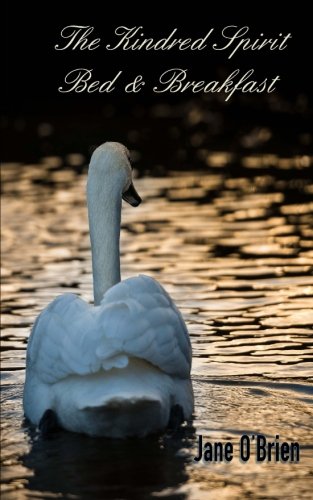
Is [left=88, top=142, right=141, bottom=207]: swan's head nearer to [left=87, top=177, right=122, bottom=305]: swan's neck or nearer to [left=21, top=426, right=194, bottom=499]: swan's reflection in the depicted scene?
[left=87, top=177, right=122, bottom=305]: swan's neck

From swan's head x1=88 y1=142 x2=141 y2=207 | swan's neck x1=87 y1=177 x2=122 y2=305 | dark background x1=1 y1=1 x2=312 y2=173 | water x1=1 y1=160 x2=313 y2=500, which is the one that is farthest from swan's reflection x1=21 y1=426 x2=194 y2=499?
dark background x1=1 y1=1 x2=312 y2=173

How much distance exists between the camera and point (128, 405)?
27.7 ft

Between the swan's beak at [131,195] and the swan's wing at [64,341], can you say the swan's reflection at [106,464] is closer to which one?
the swan's wing at [64,341]

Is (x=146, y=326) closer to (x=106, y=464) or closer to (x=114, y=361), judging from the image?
(x=114, y=361)

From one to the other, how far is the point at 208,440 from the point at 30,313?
4406 mm

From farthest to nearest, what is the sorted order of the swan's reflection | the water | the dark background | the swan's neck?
the dark background
the swan's neck
the water
the swan's reflection

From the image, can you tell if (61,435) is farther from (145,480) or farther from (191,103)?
(191,103)

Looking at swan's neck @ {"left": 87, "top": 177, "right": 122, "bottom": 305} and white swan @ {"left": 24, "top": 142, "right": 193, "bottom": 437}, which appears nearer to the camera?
white swan @ {"left": 24, "top": 142, "right": 193, "bottom": 437}

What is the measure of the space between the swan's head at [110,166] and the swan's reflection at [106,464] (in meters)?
1.88

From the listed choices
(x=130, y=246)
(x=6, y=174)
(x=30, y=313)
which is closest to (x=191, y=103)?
(x=6, y=174)

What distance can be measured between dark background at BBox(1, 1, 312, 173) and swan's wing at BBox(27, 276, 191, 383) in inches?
678

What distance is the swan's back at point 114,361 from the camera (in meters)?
8.44

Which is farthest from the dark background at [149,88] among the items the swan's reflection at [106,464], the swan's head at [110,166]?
the swan's reflection at [106,464]

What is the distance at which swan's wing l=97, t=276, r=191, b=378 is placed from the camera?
332 inches
